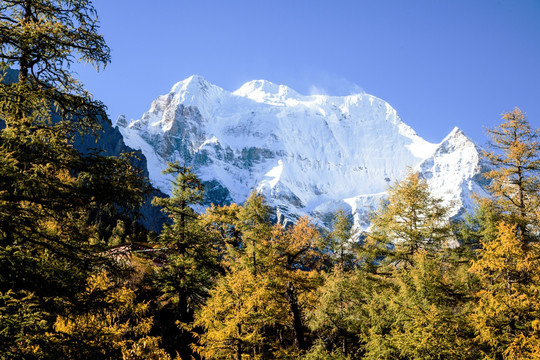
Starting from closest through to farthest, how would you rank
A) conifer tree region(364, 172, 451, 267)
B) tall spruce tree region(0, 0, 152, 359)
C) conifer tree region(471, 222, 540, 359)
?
tall spruce tree region(0, 0, 152, 359)
conifer tree region(471, 222, 540, 359)
conifer tree region(364, 172, 451, 267)

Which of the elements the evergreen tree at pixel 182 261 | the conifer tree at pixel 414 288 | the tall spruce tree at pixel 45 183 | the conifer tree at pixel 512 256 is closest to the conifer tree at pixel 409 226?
the conifer tree at pixel 414 288

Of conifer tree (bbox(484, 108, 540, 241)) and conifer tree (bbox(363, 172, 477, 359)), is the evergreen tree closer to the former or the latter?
conifer tree (bbox(363, 172, 477, 359))

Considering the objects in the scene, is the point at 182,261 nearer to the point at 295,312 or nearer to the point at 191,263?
the point at 191,263

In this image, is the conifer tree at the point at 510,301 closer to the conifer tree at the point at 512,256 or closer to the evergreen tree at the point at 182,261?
the conifer tree at the point at 512,256

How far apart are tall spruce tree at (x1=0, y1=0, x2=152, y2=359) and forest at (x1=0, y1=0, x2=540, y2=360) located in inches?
1.1

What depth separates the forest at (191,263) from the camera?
18.7ft

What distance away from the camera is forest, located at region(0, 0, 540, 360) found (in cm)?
569

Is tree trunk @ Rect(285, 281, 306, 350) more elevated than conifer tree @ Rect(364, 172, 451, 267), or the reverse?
conifer tree @ Rect(364, 172, 451, 267)

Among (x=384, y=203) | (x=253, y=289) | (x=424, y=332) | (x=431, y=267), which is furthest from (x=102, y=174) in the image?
(x=384, y=203)

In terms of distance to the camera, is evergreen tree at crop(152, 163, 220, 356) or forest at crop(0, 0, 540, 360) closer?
forest at crop(0, 0, 540, 360)

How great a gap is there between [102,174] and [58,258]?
1748mm

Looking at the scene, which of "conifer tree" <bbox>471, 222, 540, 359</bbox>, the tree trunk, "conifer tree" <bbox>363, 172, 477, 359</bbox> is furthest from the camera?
the tree trunk

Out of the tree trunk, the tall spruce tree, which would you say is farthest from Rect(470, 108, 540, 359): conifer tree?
the tall spruce tree

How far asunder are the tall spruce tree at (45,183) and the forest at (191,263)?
3 centimetres
